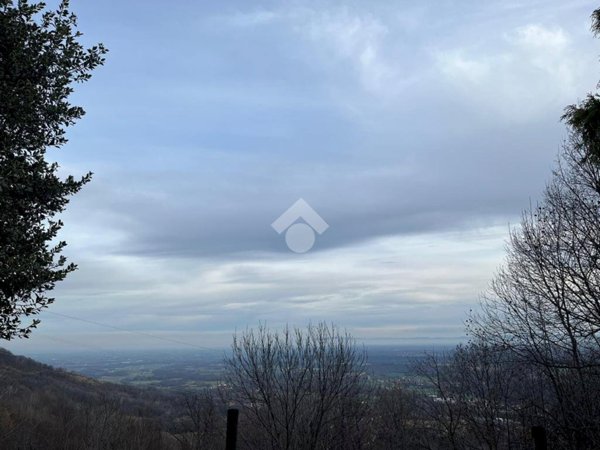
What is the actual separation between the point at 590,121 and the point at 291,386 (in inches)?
493

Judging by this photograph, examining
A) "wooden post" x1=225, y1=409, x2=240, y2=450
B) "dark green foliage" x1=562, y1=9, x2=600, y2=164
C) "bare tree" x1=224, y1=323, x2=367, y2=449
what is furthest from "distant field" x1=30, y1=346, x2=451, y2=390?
"dark green foliage" x1=562, y1=9, x2=600, y2=164

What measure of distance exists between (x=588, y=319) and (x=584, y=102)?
18.2 feet

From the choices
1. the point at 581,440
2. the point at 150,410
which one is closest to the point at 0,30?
the point at 581,440

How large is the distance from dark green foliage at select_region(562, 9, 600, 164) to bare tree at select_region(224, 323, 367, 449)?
11033 millimetres

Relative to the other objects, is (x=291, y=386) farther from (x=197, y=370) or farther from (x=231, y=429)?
(x=197, y=370)

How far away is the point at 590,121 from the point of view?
1130 centimetres

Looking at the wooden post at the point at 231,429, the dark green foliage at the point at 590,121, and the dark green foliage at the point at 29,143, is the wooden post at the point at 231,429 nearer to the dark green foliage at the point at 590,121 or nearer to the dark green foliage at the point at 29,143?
the dark green foliage at the point at 29,143

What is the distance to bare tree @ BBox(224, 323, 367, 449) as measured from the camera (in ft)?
56.7

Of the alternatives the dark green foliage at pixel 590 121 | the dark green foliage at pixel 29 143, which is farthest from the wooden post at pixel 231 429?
the dark green foliage at pixel 590 121

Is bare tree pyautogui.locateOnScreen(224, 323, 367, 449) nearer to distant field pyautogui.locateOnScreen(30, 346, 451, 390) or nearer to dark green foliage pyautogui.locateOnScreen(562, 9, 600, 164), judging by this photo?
distant field pyautogui.locateOnScreen(30, 346, 451, 390)

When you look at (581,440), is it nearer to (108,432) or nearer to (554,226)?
(554,226)

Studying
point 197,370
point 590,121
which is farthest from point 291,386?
point 197,370

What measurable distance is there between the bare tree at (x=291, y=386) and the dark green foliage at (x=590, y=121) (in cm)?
1103

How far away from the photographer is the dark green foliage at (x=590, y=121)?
1121 cm
